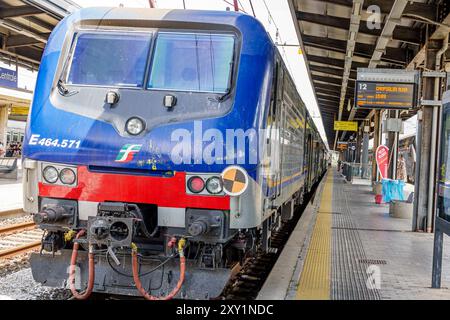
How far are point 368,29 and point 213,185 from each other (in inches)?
388

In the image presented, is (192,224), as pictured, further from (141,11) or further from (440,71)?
(440,71)

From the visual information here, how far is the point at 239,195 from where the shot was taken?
4.41 m

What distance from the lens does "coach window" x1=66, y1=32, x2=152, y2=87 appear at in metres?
4.82

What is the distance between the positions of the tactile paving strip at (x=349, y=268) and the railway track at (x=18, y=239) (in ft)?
14.5

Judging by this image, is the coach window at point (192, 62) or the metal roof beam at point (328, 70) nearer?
the coach window at point (192, 62)

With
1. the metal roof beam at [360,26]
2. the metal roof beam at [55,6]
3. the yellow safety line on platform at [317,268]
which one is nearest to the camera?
the yellow safety line on platform at [317,268]

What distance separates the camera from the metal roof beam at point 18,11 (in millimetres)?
11984

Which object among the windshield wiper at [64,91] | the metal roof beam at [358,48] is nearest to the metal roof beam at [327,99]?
the metal roof beam at [358,48]

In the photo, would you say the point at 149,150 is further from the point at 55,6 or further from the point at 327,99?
the point at 327,99

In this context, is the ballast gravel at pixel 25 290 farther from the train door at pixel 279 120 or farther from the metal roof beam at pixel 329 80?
the metal roof beam at pixel 329 80

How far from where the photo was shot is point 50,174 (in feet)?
15.2

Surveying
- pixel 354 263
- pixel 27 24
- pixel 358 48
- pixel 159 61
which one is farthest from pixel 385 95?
pixel 27 24
